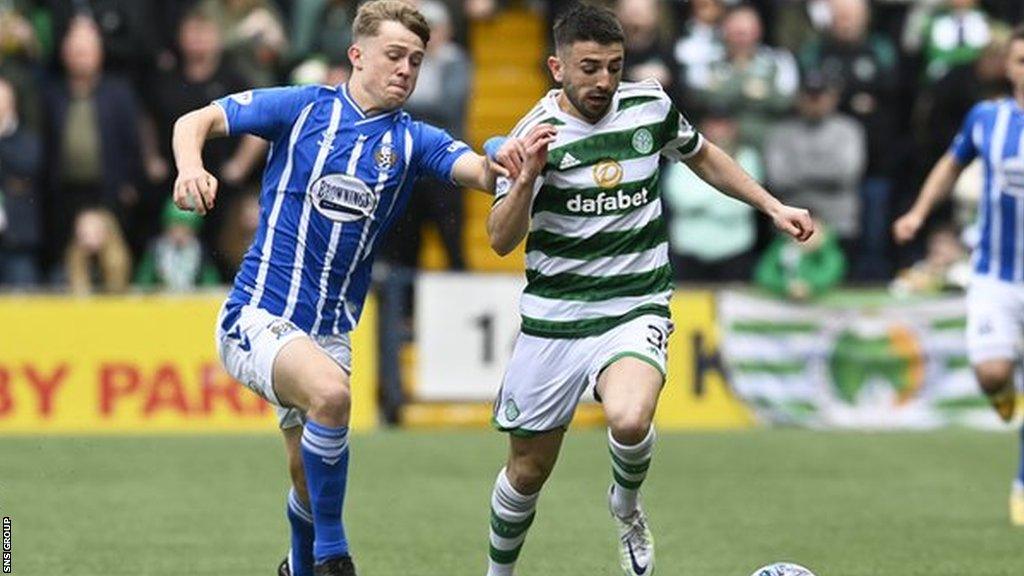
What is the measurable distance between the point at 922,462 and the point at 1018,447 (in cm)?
137

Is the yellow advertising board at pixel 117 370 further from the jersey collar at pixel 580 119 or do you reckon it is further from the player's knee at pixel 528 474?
the jersey collar at pixel 580 119

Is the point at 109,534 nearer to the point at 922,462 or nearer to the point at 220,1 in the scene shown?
the point at 922,462

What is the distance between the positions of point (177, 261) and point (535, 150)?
33.8 feet

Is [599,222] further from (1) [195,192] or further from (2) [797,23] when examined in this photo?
(2) [797,23]

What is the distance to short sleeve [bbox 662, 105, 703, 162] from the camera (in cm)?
945

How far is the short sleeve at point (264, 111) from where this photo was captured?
9383 mm

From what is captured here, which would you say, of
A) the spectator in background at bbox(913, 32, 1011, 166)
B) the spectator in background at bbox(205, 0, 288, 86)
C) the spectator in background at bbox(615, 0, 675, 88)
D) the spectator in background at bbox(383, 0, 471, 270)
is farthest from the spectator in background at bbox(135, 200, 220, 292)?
the spectator in background at bbox(913, 32, 1011, 166)

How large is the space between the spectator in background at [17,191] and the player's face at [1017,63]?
8.59 meters

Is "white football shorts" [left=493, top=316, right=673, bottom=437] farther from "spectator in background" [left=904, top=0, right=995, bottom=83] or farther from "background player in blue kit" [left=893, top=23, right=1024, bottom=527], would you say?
"spectator in background" [left=904, top=0, right=995, bottom=83]

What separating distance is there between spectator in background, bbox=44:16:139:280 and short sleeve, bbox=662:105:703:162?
9.84m

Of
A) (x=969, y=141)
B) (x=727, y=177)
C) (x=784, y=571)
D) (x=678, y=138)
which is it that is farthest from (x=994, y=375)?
(x=784, y=571)

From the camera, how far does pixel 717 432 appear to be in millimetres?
18000

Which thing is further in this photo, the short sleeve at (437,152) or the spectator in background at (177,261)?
the spectator in background at (177,261)

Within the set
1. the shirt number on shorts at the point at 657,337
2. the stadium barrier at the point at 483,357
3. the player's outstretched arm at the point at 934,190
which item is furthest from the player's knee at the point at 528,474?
the stadium barrier at the point at 483,357
